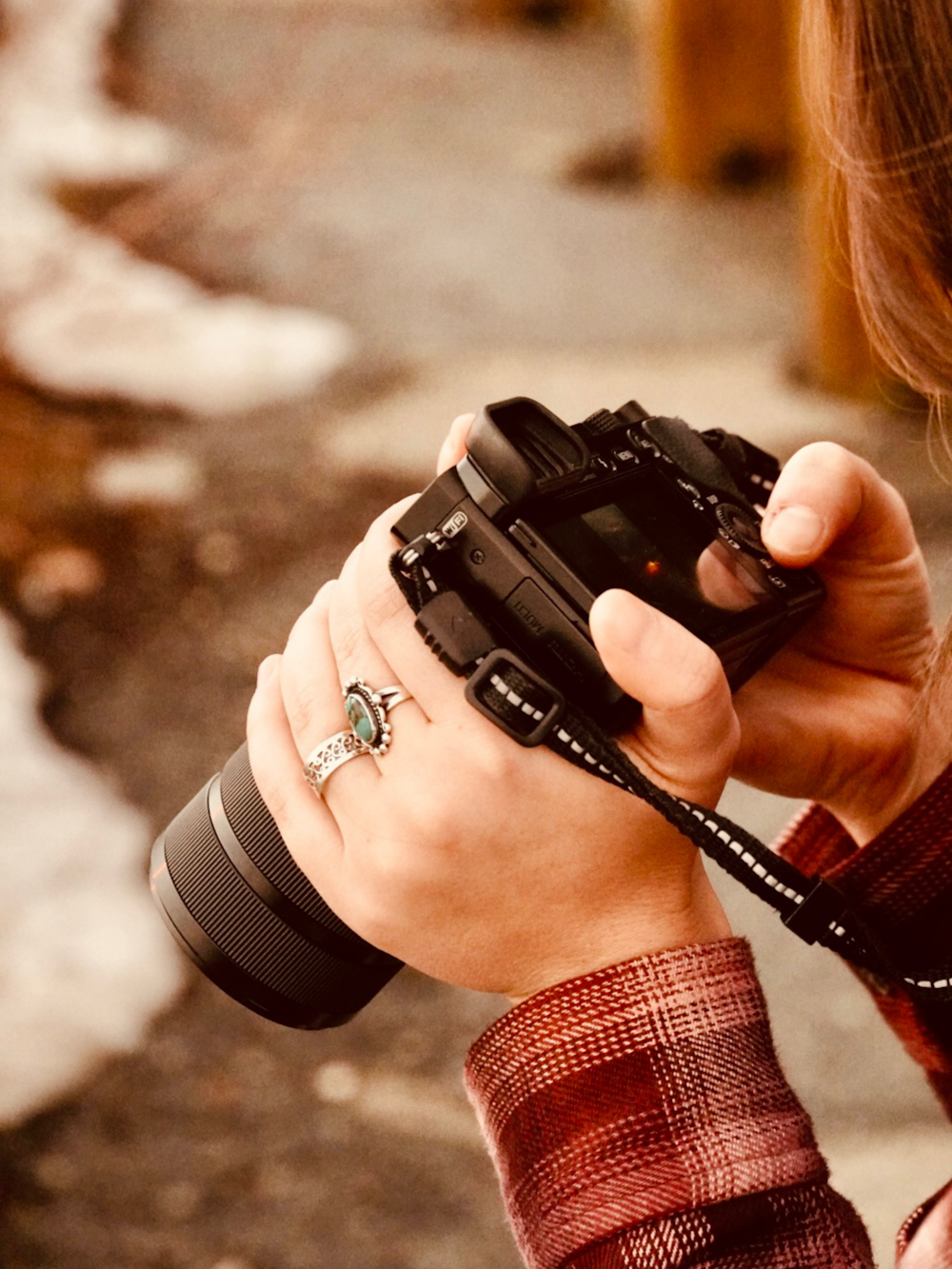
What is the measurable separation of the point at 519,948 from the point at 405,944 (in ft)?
0.15

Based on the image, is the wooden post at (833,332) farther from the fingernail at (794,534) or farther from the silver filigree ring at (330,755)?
the silver filigree ring at (330,755)

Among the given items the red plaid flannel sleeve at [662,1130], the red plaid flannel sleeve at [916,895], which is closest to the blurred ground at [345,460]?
the red plaid flannel sleeve at [916,895]

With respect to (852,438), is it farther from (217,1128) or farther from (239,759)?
(239,759)

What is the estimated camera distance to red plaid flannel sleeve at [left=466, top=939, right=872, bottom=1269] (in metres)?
0.45

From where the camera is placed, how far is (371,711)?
1.63 ft

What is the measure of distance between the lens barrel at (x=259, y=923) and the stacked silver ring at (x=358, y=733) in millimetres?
84

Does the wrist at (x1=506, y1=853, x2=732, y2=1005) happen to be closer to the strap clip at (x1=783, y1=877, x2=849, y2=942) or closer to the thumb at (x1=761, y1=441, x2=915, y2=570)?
the strap clip at (x1=783, y1=877, x2=849, y2=942)

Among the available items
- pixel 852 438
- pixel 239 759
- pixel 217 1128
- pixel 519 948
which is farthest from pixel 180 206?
pixel 519 948

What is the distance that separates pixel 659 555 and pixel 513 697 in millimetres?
104

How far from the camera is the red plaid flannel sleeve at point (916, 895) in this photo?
551 millimetres

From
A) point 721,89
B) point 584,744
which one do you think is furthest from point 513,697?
point 721,89

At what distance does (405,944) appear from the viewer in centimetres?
51

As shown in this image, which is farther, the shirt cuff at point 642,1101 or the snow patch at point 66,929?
the snow patch at point 66,929

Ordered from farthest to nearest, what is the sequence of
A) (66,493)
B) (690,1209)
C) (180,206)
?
(180,206), (66,493), (690,1209)
